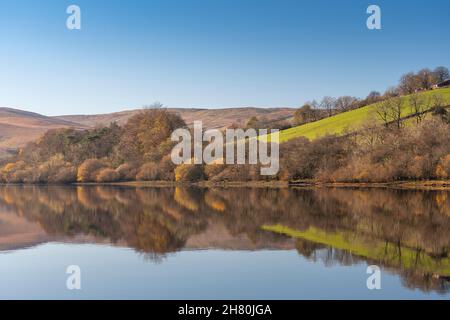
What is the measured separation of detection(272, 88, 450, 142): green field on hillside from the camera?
85.0 metres

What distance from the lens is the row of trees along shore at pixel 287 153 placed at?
63.4m

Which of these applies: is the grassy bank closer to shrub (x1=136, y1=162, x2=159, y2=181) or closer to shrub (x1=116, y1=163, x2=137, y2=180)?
shrub (x1=136, y1=162, x2=159, y2=181)

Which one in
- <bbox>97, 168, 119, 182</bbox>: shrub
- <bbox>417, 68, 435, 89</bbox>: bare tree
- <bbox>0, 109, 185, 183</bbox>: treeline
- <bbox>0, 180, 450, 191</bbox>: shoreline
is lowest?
<bbox>0, 180, 450, 191</bbox>: shoreline

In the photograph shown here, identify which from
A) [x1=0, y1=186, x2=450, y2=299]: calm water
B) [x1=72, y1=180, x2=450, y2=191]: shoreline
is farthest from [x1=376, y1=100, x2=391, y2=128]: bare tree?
[x1=0, y1=186, x2=450, y2=299]: calm water

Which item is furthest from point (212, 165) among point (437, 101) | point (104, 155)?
point (437, 101)

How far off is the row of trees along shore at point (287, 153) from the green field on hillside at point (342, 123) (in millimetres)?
1526

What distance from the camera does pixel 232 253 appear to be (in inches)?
794

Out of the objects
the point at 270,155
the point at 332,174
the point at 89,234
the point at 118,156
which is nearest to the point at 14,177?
the point at 118,156

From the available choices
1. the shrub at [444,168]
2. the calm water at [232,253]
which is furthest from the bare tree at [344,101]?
the calm water at [232,253]

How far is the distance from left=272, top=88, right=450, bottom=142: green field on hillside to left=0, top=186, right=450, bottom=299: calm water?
167ft

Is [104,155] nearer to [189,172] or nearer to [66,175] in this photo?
[66,175]

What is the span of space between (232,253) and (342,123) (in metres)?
74.0
